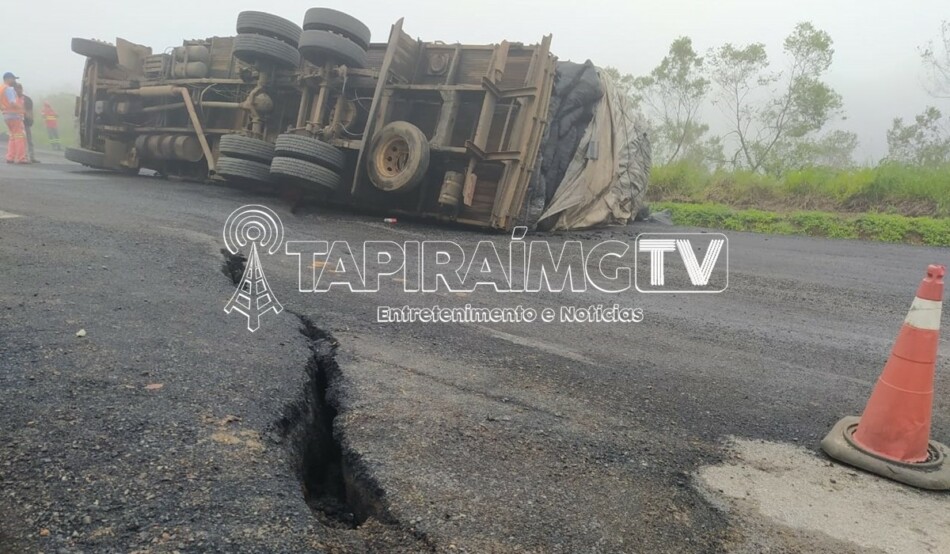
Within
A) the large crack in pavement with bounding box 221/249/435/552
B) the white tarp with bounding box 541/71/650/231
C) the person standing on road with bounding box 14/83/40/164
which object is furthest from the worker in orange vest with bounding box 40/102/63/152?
the large crack in pavement with bounding box 221/249/435/552

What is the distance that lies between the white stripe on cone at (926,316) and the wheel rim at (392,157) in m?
6.28

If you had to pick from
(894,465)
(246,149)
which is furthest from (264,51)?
(894,465)

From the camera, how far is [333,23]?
27.4 feet

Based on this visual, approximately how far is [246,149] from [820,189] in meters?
10.5

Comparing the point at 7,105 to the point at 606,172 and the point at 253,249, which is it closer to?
the point at 253,249

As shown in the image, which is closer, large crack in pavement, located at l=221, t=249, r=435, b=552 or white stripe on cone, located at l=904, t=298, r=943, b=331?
large crack in pavement, located at l=221, t=249, r=435, b=552

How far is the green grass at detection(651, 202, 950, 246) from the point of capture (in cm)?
944

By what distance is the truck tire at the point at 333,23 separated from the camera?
837cm

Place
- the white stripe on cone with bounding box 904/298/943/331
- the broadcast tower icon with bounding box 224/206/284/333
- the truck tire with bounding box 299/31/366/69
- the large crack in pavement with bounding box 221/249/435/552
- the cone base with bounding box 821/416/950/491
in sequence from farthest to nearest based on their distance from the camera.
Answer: the truck tire with bounding box 299/31/366/69
the broadcast tower icon with bounding box 224/206/284/333
the white stripe on cone with bounding box 904/298/943/331
the cone base with bounding box 821/416/950/491
the large crack in pavement with bounding box 221/249/435/552

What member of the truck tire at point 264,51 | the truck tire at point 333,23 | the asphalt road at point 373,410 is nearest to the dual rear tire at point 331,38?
the truck tire at point 333,23

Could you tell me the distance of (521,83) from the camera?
26.6 feet

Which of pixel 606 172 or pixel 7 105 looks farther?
pixel 7 105

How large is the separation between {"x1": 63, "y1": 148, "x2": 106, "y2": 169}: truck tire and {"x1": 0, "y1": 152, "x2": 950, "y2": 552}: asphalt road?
7.97 m

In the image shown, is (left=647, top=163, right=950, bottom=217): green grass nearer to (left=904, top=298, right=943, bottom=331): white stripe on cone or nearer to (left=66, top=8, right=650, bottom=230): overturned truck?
(left=66, top=8, right=650, bottom=230): overturned truck
